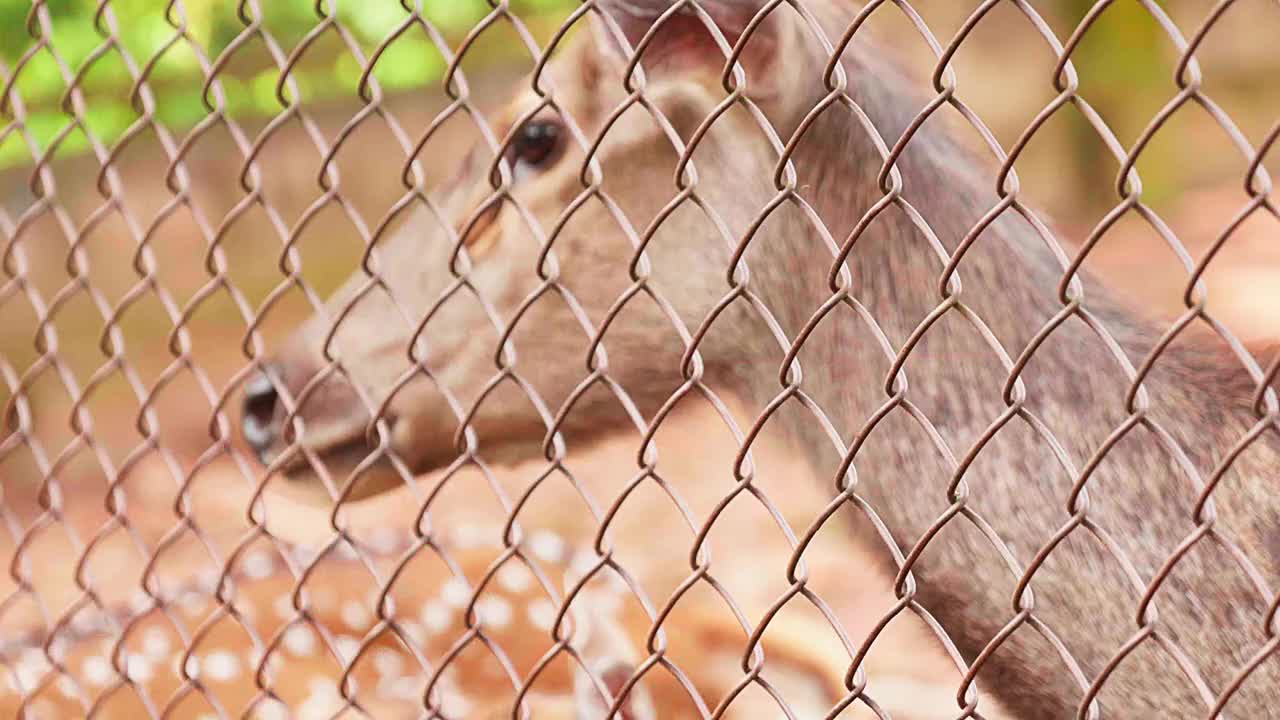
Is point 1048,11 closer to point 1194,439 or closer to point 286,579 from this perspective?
point 286,579

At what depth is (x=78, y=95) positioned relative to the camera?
240cm

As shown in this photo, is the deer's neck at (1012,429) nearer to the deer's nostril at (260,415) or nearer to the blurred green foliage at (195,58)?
the deer's nostril at (260,415)

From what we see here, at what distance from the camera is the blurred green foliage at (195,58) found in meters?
5.36

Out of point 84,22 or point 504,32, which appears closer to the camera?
point 84,22

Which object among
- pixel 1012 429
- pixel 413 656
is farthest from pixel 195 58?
pixel 1012 429

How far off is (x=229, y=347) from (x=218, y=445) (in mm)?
4952

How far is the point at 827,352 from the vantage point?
2270 mm

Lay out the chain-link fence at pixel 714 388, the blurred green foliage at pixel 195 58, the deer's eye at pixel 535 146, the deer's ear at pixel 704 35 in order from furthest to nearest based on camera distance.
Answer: the blurred green foliage at pixel 195 58 → the deer's eye at pixel 535 146 → the deer's ear at pixel 704 35 → the chain-link fence at pixel 714 388

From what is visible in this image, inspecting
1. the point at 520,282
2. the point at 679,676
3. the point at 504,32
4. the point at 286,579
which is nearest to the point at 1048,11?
the point at 504,32

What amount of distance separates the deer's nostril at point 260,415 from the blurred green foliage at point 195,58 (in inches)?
83.1

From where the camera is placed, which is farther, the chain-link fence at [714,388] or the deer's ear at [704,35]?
the deer's ear at [704,35]

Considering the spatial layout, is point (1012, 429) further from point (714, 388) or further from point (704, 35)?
point (704, 35)

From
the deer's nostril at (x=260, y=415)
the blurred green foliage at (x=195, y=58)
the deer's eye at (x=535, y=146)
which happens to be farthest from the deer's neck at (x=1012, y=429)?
the blurred green foliage at (x=195, y=58)

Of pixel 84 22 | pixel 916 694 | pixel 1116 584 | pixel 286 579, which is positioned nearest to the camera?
pixel 1116 584
